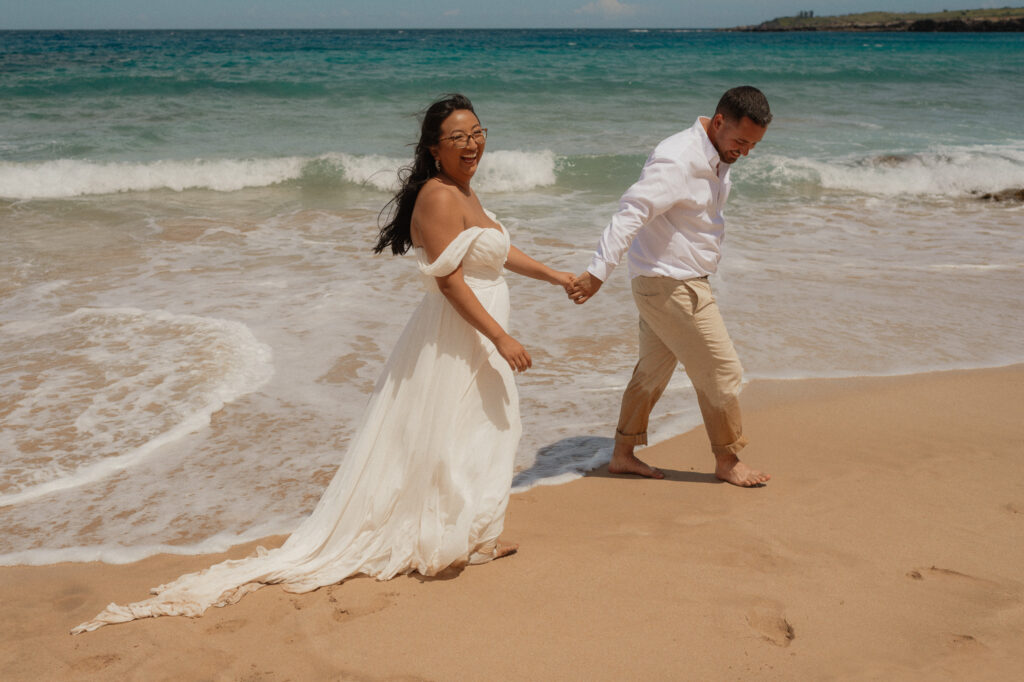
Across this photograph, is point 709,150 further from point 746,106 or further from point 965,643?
point 965,643

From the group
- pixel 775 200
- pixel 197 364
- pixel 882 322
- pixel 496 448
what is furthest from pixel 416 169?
pixel 775 200

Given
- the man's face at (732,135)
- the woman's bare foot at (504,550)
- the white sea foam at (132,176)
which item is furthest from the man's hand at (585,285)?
the white sea foam at (132,176)

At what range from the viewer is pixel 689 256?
4.16 meters

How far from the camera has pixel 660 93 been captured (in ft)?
83.6

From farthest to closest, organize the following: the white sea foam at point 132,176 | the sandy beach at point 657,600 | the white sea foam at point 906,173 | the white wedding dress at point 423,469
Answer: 1. the white sea foam at point 906,173
2. the white sea foam at point 132,176
3. the white wedding dress at point 423,469
4. the sandy beach at point 657,600

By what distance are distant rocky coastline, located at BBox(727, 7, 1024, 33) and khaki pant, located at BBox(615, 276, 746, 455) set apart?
101152 mm

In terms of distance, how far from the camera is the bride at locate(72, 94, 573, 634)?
3316 mm

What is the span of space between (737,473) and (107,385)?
4.16 meters

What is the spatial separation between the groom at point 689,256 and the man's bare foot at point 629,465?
0.34 meters

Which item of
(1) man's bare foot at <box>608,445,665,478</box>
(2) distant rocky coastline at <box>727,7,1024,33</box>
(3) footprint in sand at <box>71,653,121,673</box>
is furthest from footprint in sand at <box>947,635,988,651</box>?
(2) distant rocky coastline at <box>727,7,1024,33</box>

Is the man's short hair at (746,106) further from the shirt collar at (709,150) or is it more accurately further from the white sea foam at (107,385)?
the white sea foam at (107,385)

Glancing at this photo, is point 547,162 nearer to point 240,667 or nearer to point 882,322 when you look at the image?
point 882,322

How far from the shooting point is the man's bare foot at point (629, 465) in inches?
185

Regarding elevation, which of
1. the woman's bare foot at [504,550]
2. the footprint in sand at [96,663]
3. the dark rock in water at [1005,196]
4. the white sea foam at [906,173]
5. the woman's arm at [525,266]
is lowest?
the footprint in sand at [96,663]
